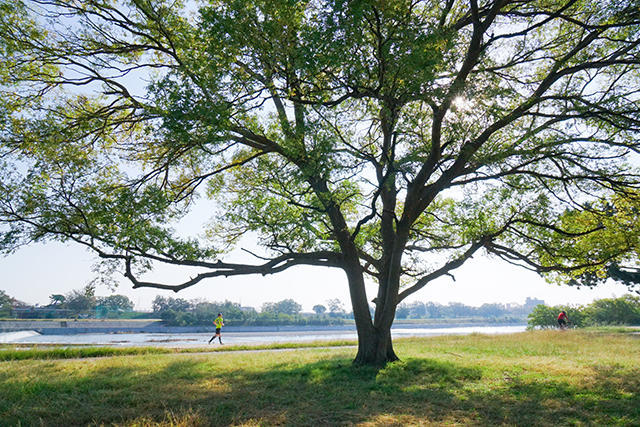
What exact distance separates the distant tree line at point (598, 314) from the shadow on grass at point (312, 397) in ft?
117

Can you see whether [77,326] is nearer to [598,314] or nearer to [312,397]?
[312,397]

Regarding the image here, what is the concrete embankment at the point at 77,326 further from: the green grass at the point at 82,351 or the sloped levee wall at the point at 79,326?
the green grass at the point at 82,351

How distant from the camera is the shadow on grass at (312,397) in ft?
18.6

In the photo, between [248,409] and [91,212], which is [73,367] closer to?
[91,212]

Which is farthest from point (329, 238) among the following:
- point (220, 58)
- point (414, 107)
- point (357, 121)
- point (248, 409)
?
point (248, 409)

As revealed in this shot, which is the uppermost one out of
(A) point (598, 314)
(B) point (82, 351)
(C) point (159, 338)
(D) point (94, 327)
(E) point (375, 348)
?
(A) point (598, 314)

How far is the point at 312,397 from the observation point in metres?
7.29

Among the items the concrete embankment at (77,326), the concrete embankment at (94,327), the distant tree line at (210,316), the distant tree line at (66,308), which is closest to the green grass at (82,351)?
the concrete embankment at (77,326)

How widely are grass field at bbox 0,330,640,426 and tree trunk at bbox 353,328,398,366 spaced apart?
0.58 meters

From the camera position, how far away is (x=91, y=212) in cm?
1019

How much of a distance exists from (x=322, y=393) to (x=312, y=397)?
415 mm

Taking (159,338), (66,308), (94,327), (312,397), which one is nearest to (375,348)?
(312,397)

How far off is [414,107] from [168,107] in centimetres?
649

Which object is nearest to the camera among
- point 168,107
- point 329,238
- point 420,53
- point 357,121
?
point 420,53
